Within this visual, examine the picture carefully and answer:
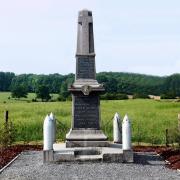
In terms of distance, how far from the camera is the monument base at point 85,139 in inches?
826

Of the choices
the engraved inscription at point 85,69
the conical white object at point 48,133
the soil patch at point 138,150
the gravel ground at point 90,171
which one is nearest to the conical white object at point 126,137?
the gravel ground at point 90,171

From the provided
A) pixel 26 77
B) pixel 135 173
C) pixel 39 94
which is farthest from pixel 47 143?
pixel 26 77

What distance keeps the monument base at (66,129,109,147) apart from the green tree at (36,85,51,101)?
50.6 m

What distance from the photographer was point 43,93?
73188mm

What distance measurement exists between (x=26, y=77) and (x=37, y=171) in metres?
72.3

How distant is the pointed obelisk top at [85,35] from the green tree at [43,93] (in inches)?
1967

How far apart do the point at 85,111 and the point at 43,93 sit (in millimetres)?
52232

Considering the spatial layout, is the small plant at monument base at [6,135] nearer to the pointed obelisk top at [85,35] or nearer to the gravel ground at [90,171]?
the gravel ground at [90,171]

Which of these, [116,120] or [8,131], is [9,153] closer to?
[8,131]

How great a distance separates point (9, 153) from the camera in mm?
23141

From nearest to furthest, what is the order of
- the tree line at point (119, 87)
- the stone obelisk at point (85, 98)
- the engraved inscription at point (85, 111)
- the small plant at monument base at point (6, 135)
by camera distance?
the stone obelisk at point (85, 98), the engraved inscription at point (85, 111), the small plant at monument base at point (6, 135), the tree line at point (119, 87)

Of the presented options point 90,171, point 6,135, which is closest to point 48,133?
point 90,171

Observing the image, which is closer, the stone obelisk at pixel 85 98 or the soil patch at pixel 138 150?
the soil patch at pixel 138 150

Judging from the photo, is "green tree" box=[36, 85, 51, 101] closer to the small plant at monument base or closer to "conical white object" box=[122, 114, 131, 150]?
the small plant at monument base
